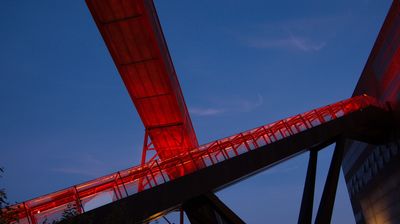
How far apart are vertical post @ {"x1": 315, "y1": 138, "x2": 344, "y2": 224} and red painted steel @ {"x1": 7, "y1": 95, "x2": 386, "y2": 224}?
1989 millimetres

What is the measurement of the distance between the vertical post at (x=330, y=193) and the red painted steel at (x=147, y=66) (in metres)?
9.64

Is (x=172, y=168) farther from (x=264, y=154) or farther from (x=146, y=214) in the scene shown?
(x=264, y=154)

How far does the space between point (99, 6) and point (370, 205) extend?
79.4 ft

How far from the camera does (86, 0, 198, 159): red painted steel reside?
21922 mm

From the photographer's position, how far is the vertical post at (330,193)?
72.4ft

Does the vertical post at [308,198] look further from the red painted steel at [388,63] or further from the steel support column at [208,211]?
the red painted steel at [388,63]

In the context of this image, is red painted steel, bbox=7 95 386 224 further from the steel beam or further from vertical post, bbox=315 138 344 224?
vertical post, bbox=315 138 344 224

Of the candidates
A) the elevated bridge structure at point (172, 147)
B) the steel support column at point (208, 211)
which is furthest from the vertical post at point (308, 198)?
the steel support column at point (208, 211)

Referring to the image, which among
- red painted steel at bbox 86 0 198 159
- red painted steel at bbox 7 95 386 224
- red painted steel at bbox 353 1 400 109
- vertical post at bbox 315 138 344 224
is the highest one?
red painted steel at bbox 86 0 198 159

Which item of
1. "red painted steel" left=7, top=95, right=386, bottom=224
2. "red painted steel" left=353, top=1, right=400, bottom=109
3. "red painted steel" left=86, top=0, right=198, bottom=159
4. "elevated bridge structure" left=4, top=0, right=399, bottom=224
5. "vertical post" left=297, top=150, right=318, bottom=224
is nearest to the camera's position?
"red painted steel" left=7, top=95, right=386, bottom=224

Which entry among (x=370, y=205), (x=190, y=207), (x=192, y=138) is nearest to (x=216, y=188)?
(x=190, y=207)

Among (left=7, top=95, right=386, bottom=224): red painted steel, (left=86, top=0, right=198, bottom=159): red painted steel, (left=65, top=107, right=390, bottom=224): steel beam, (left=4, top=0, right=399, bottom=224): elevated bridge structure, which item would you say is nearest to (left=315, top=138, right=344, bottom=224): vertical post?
(left=4, top=0, right=399, bottom=224): elevated bridge structure

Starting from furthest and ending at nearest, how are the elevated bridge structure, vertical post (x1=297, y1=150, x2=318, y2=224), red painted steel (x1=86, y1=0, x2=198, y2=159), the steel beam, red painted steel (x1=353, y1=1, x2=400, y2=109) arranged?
red painted steel (x1=353, y1=1, x2=400, y2=109)
red painted steel (x1=86, y1=0, x2=198, y2=159)
vertical post (x1=297, y1=150, x2=318, y2=224)
the elevated bridge structure
the steel beam

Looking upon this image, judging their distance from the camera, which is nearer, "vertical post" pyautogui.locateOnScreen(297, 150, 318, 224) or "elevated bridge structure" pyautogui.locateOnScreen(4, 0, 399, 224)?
"elevated bridge structure" pyautogui.locateOnScreen(4, 0, 399, 224)
